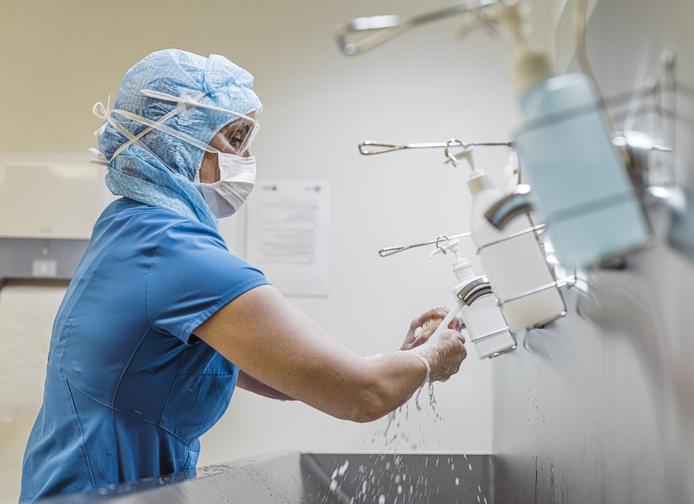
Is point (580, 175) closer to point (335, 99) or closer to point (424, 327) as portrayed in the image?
point (424, 327)

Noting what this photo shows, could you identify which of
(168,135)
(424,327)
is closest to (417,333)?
(424,327)

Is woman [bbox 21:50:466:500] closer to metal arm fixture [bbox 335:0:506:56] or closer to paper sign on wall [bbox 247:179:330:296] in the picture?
metal arm fixture [bbox 335:0:506:56]

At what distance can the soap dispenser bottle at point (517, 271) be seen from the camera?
0.89 metres

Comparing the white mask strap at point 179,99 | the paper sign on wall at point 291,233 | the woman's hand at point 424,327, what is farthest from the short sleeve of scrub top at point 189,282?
the paper sign on wall at point 291,233

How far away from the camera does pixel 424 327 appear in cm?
140

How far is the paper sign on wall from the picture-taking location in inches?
87.9

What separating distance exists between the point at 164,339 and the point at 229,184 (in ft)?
1.11

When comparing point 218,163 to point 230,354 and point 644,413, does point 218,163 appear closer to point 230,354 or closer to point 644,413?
point 230,354

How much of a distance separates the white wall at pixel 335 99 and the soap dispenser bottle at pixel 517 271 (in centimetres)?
128

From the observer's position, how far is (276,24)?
2.32 metres

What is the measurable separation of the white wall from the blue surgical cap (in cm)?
100

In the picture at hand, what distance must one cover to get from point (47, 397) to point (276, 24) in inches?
59.4

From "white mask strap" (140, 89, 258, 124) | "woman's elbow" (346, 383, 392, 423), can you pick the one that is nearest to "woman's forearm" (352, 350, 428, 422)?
"woman's elbow" (346, 383, 392, 423)

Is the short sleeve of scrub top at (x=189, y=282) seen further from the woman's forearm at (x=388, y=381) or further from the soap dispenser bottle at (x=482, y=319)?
the soap dispenser bottle at (x=482, y=319)
